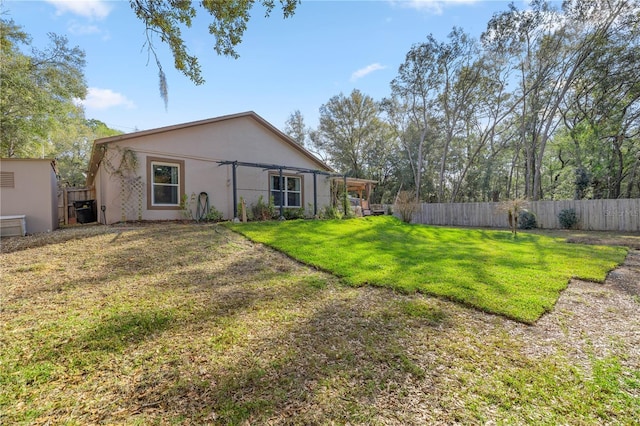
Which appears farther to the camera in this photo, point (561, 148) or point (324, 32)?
point (561, 148)

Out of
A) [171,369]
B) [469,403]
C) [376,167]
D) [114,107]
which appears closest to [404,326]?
[469,403]

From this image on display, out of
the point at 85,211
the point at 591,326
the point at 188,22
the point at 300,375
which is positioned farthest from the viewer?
the point at 85,211

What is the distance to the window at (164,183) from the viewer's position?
954 centimetres

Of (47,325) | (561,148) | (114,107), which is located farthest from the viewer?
(561,148)

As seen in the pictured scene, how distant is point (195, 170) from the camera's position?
34.4ft

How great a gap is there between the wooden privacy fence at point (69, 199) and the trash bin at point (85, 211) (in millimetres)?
2096

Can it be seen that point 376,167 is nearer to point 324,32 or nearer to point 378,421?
point 324,32

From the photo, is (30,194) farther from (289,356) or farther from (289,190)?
(289,356)

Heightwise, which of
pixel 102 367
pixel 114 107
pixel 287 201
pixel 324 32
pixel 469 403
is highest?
pixel 324 32

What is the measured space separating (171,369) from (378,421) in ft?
5.18

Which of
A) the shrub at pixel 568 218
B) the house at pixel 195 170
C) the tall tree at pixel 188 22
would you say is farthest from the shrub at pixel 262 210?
the shrub at pixel 568 218

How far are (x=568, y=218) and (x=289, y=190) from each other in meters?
13.7

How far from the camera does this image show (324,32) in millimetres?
8461

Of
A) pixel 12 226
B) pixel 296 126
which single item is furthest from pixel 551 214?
pixel 296 126
